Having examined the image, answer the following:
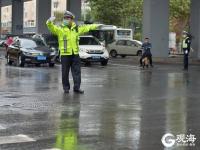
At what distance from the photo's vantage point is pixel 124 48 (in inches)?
1891

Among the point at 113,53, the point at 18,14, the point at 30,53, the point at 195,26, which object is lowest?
the point at 113,53

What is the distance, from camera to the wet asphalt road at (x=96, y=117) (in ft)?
25.7

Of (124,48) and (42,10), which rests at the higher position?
(42,10)

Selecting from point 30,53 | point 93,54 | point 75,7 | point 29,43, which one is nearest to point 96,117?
point 30,53

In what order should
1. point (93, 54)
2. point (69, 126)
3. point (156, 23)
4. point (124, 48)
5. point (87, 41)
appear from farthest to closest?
point (124, 48) → point (156, 23) → point (87, 41) → point (93, 54) → point (69, 126)

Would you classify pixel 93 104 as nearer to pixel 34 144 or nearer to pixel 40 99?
pixel 40 99

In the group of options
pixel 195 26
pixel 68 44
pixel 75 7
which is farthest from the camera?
pixel 75 7

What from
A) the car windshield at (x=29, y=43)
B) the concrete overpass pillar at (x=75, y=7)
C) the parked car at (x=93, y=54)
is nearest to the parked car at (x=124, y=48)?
the concrete overpass pillar at (x=75, y=7)

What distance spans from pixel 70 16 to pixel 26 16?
118010 mm

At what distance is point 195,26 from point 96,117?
31.1 meters

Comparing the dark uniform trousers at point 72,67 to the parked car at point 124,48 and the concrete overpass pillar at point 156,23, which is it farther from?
the parked car at point 124,48

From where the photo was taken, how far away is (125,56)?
48625mm

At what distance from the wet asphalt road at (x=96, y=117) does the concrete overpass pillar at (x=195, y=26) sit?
2330cm

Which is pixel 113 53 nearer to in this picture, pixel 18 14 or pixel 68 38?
pixel 18 14
